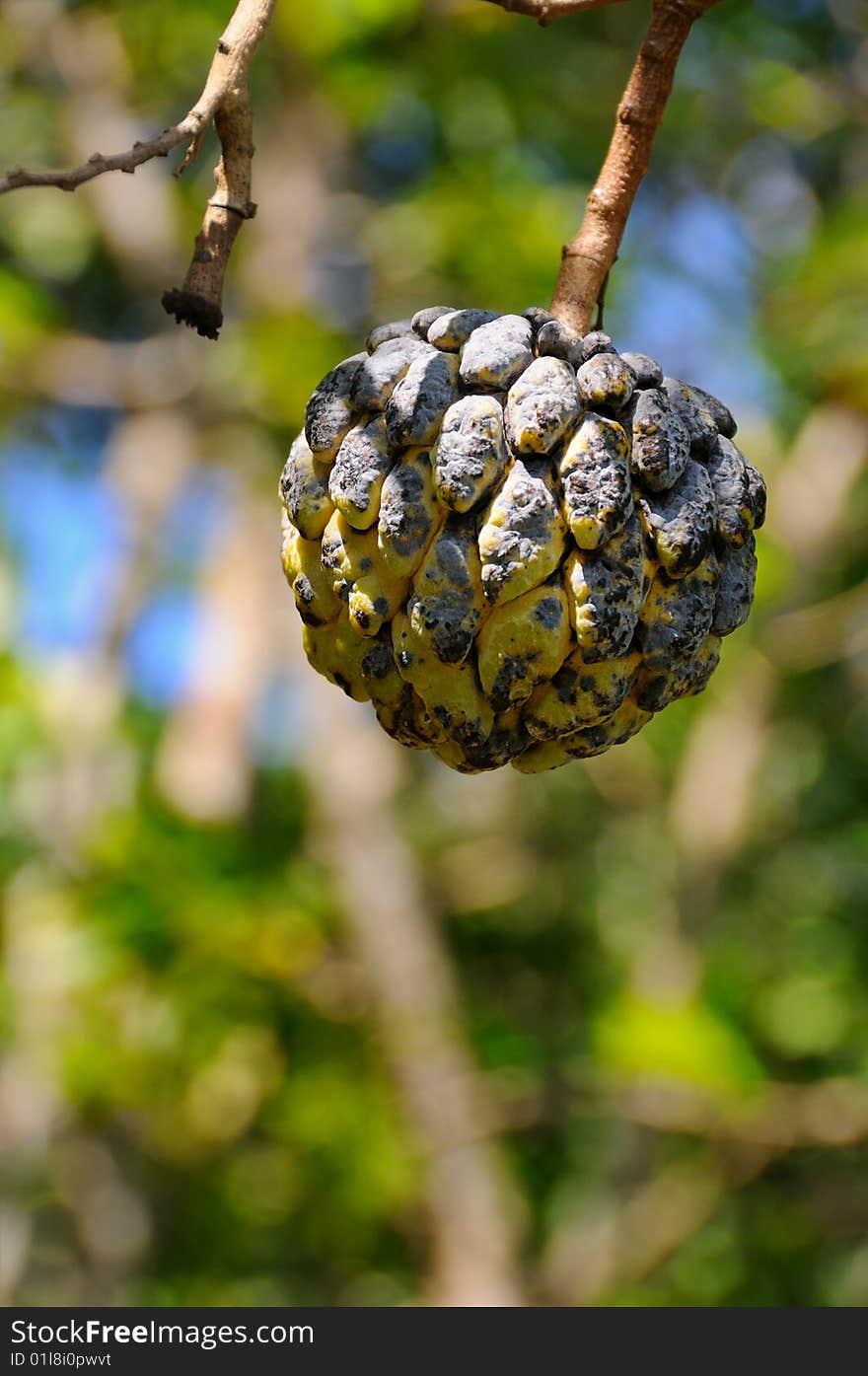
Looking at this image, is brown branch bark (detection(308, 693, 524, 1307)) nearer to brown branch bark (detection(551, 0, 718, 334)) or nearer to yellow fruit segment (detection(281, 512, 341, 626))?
yellow fruit segment (detection(281, 512, 341, 626))

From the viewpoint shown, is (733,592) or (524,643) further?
(733,592)

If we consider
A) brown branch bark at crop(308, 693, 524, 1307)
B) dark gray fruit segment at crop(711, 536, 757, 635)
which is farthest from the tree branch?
brown branch bark at crop(308, 693, 524, 1307)

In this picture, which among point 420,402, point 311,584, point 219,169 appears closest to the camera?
point 219,169

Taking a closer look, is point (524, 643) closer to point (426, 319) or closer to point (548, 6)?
point (426, 319)

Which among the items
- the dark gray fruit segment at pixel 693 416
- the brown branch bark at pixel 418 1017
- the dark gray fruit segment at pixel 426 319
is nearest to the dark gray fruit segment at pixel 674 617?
the dark gray fruit segment at pixel 693 416

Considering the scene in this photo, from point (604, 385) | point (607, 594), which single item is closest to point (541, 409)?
point (604, 385)

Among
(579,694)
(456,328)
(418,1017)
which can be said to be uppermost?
(456,328)

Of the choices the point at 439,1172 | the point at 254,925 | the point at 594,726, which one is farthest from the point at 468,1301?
the point at 594,726
